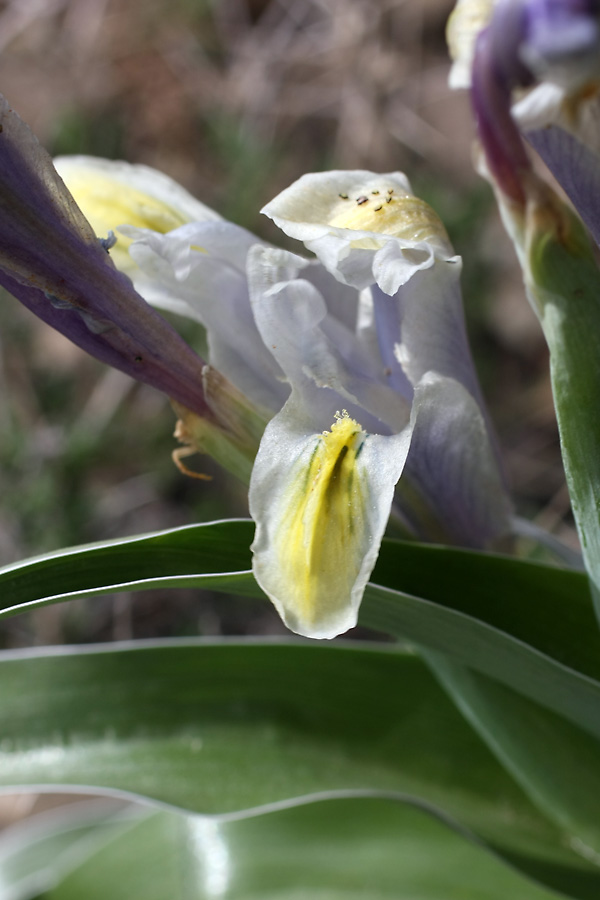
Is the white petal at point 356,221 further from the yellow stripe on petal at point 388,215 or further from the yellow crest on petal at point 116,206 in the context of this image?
the yellow crest on petal at point 116,206

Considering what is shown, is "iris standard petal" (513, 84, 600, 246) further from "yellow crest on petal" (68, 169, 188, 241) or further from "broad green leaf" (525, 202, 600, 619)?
"yellow crest on petal" (68, 169, 188, 241)

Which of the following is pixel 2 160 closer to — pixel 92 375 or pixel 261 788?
pixel 261 788

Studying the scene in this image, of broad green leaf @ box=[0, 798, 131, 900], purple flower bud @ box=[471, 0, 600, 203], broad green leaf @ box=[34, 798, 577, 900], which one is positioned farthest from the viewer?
broad green leaf @ box=[0, 798, 131, 900]

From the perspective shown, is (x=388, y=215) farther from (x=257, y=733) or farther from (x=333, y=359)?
(x=257, y=733)

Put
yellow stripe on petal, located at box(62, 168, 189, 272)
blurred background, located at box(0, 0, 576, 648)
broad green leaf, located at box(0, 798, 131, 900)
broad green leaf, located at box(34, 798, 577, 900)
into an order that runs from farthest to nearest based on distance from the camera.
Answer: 1. blurred background, located at box(0, 0, 576, 648)
2. broad green leaf, located at box(0, 798, 131, 900)
3. broad green leaf, located at box(34, 798, 577, 900)
4. yellow stripe on petal, located at box(62, 168, 189, 272)

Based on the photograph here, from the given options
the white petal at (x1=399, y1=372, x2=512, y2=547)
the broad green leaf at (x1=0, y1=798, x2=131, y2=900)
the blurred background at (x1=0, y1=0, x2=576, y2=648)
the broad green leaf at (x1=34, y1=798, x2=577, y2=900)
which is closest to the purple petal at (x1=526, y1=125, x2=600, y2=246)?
the white petal at (x1=399, y1=372, x2=512, y2=547)

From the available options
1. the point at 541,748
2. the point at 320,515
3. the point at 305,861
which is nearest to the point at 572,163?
the point at 320,515
